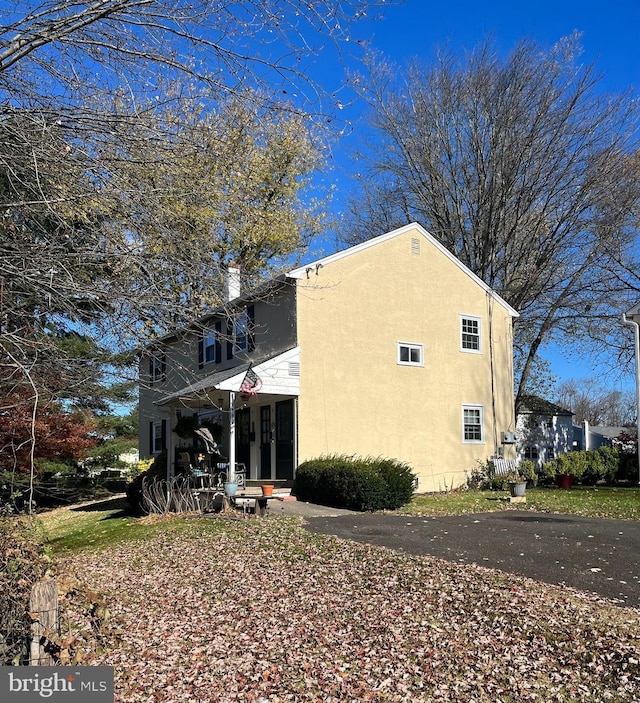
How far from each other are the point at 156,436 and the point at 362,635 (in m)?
22.6

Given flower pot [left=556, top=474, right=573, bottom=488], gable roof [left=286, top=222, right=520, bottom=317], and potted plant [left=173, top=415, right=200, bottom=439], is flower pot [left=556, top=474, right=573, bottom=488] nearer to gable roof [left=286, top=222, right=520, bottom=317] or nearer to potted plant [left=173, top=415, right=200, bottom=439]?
gable roof [left=286, top=222, right=520, bottom=317]

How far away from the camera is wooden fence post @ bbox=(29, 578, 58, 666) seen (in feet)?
13.9

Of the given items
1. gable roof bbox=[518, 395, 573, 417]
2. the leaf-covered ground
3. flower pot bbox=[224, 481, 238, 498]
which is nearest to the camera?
the leaf-covered ground

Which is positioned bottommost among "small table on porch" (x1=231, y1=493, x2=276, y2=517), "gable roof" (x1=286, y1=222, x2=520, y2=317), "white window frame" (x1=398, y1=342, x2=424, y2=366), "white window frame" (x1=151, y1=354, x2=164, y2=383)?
"small table on porch" (x1=231, y1=493, x2=276, y2=517)

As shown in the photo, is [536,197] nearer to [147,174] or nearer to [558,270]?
[558,270]

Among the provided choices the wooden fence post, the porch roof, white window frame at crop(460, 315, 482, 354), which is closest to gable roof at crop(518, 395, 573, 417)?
white window frame at crop(460, 315, 482, 354)

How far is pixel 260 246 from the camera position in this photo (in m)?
26.7

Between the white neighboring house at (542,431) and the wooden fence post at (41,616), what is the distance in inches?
906

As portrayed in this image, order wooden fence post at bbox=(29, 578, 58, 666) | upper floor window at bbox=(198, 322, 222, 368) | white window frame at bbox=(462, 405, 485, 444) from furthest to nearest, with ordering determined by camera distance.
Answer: upper floor window at bbox=(198, 322, 222, 368)
white window frame at bbox=(462, 405, 485, 444)
wooden fence post at bbox=(29, 578, 58, 666)

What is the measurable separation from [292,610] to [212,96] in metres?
4.83

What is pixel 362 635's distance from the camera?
18.9ft

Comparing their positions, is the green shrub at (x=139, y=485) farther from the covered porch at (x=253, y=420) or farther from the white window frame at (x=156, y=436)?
the white window frame at (x=156, y=436)

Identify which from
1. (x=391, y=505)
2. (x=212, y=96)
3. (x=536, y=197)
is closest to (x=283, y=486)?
(x=391, y=505)

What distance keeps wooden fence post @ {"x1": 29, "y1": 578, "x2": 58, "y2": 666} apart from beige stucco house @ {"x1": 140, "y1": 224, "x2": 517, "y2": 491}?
10.9 metres
